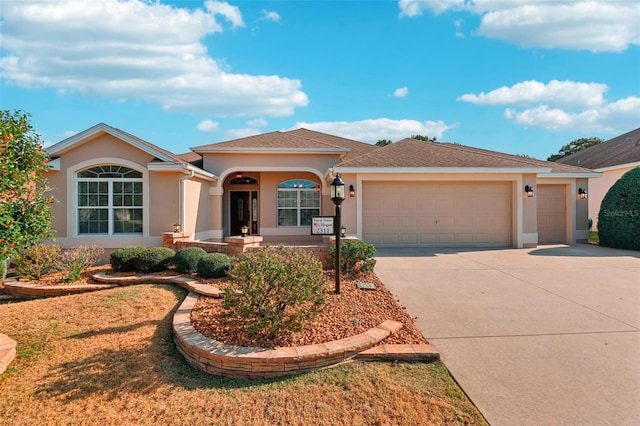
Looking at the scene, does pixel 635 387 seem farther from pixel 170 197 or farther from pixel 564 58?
pixel 564 58

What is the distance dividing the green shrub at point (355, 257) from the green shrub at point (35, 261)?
7173 mm

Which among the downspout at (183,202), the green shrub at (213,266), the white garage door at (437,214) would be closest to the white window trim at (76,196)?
the downspout at (183,202)

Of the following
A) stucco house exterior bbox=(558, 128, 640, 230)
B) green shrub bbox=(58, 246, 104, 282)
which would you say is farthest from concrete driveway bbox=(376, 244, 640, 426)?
stucco house exterior bbox=(558, 128, 640, 230)

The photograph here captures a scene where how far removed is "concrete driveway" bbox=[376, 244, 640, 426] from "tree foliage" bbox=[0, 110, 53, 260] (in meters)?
6.10

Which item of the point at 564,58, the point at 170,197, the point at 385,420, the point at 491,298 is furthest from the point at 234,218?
the point at 564,58

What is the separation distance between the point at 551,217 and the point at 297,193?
10908 millimetres

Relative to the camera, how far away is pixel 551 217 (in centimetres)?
1427

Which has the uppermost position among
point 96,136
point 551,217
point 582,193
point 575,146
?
point 575,146

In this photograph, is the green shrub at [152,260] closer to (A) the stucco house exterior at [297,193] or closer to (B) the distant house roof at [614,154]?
(A) the stucco house exterior at [297,193]

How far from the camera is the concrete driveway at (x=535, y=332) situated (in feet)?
10.1

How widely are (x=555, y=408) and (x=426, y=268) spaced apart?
5752mm

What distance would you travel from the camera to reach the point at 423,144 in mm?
15414

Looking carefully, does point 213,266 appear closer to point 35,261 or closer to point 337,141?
point 35,261

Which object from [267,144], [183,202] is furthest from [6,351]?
[267,144]
